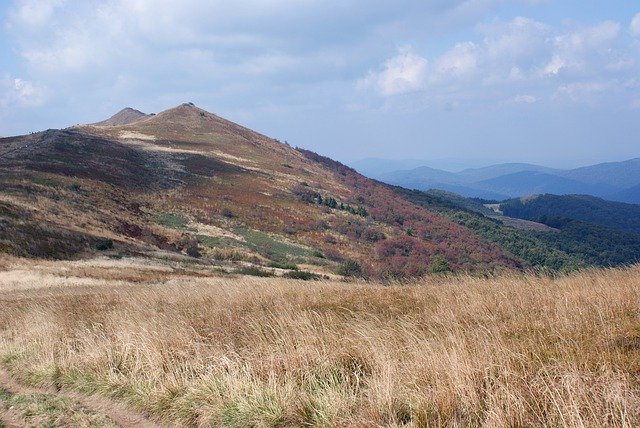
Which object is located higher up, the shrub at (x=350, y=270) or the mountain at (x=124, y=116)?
the mountain at (x=124, y=116)

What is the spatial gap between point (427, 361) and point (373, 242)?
5913cm

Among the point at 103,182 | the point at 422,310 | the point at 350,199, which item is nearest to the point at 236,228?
the point at 103,182

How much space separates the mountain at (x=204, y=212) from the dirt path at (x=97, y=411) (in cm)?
1406

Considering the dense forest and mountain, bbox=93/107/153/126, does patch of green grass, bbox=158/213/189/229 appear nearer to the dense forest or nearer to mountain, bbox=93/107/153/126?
the dense forest

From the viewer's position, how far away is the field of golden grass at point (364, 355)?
12.8 feet

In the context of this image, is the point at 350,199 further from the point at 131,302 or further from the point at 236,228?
the point at 131,302

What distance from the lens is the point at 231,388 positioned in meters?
4.88

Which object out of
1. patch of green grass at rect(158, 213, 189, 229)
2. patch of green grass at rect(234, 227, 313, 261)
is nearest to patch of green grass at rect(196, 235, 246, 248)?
patch of green grass at rect(234, 227, 313, 261)

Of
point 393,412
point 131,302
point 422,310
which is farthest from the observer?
point 131,302

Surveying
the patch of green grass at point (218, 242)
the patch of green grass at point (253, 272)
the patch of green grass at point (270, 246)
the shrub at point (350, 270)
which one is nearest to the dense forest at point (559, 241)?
the patch of green grass at point (270, 246)

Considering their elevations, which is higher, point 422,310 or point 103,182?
point 103,182

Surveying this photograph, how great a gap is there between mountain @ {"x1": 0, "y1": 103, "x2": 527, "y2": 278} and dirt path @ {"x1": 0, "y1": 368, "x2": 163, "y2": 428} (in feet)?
46.1

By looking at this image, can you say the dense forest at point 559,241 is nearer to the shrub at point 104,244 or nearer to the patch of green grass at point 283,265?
the patch of green grass at point 283,265

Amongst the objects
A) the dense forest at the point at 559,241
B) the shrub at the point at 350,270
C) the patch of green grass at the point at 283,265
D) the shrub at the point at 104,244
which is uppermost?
the shrub at the point at 104,244
